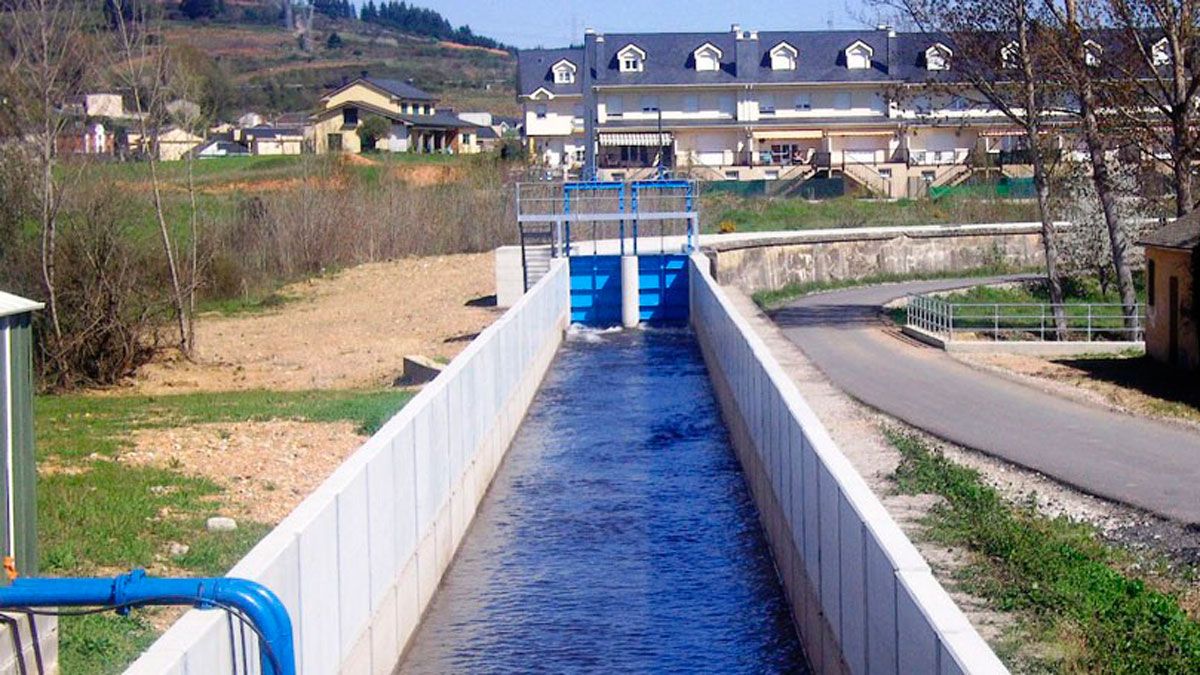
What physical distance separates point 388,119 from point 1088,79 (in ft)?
241

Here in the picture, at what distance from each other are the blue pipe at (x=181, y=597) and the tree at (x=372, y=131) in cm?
9799

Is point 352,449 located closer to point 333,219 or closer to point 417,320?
point 417,320

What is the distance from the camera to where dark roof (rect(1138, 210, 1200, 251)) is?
3258cm

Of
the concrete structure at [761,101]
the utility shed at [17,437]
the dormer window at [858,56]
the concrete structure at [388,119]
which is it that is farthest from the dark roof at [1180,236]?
the concrete structure at [388,119]

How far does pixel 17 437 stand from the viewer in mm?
10422

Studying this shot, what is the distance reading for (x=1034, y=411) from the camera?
26.3 m

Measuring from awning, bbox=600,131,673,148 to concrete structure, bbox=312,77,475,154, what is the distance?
23814 millimetres

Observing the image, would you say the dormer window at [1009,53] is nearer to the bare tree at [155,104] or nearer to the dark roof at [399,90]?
the bare tree at [155,104]

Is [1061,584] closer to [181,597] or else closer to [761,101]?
[181,597]

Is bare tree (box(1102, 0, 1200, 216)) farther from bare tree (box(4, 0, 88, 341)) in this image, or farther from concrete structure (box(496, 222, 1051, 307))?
bare tree (box(4, 0, 88, 341))

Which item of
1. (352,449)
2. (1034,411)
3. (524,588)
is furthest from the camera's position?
(1034,411)

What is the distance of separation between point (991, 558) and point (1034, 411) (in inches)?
539

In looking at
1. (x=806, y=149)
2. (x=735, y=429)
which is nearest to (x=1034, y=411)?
(x=735, y=429)

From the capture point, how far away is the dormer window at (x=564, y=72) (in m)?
91.9
